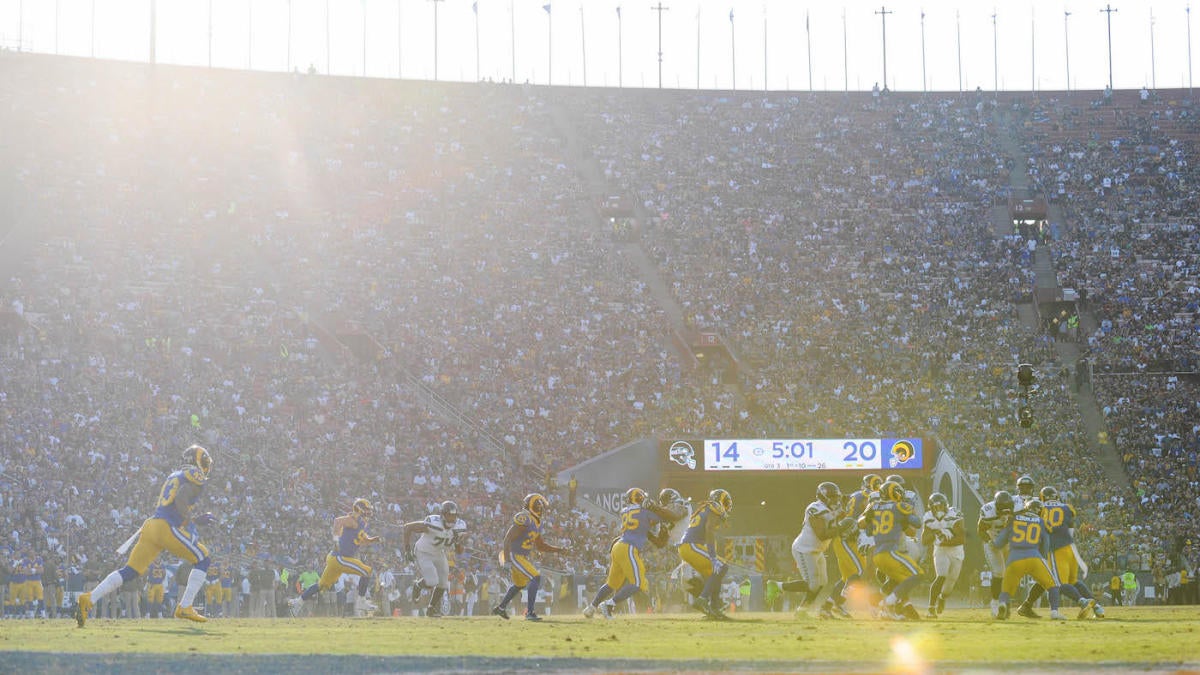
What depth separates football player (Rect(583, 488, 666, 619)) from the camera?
28.6 meters

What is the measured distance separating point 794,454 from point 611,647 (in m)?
29.8

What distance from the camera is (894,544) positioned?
1108 inches

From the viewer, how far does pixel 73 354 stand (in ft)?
167

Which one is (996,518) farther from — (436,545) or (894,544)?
(436,545)

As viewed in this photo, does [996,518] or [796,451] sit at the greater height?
[796,451]

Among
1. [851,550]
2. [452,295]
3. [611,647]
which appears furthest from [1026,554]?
[452,295]

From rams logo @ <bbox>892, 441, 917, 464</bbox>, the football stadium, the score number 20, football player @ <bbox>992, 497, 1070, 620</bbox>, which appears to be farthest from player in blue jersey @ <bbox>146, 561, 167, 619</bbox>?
rams logo @ <bbox>892, 441, 917, 464</bbox>

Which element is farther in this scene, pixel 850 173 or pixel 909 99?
pixel 909 99

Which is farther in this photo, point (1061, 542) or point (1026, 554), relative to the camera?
point (1061, 542)

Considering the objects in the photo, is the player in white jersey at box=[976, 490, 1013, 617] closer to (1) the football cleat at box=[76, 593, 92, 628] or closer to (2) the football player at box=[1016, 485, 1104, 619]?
(2) the football player at box=[1016, 485, 1104, 619]

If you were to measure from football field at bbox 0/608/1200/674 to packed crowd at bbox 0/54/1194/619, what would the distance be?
1866cm

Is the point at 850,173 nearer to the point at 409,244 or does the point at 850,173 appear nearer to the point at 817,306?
the point at 817,306

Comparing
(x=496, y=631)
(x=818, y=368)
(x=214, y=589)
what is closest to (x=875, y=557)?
(x=496, y=631)

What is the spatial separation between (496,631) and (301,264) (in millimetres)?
38803
